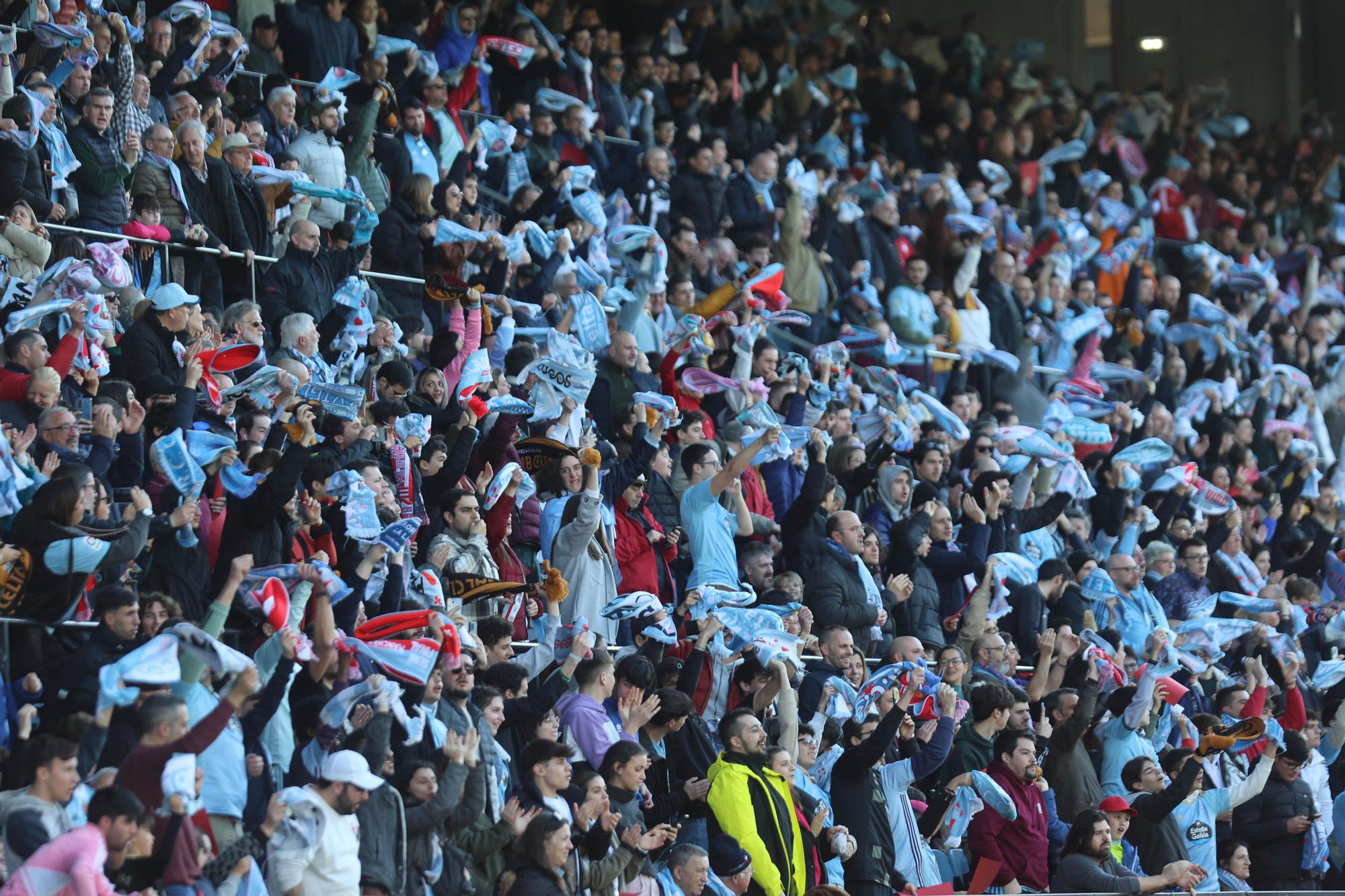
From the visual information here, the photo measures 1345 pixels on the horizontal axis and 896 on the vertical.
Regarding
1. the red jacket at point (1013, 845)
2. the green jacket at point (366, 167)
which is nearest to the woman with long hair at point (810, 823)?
the red jacket at point (1013, 845)

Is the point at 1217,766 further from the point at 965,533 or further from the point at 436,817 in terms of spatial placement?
the point at 436,817

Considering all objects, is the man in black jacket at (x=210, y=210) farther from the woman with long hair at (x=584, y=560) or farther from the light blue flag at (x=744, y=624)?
the light blue flag at (x=744, y=624)

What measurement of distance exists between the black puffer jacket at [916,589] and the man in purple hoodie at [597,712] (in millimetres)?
2888

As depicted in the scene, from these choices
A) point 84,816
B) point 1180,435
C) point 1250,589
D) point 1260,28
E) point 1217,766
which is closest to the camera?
point 84,816

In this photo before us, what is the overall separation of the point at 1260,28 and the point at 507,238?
15778 mm

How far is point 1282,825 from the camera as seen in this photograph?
35.7 ft

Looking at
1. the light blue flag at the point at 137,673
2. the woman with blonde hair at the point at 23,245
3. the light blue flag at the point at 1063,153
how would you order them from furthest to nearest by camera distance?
the light blue flag at the point at 1063,153 < the woman with blonde hair at the point at 23,245 < the light blue flag at the point at 137,673

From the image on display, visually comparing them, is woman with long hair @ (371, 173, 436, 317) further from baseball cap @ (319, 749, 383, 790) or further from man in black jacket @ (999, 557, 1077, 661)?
baseball cap @ (319, 749, 383, 790)

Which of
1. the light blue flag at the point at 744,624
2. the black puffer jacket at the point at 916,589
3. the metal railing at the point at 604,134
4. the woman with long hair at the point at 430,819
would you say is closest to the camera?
the woman with long hair at the point at 430,819

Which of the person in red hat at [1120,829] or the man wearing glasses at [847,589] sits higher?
the man wearing glasses at [847,589]

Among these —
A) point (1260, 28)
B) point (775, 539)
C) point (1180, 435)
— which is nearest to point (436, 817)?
point (775, 539)

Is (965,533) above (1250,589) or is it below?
above

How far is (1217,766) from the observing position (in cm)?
1103

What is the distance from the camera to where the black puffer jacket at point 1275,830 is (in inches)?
429
